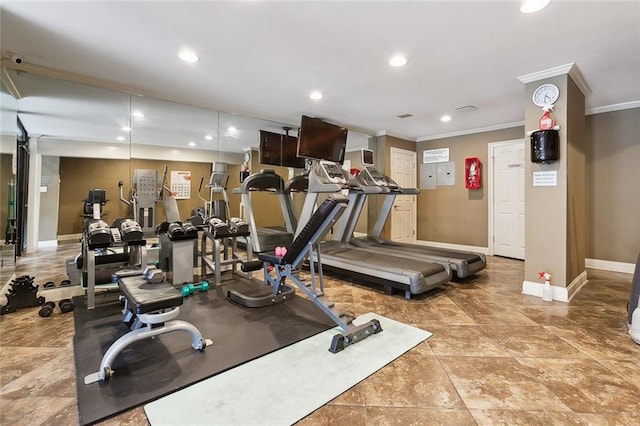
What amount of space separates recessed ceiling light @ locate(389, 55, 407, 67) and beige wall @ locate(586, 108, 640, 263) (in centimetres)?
391

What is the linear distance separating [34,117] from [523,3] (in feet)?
16.8

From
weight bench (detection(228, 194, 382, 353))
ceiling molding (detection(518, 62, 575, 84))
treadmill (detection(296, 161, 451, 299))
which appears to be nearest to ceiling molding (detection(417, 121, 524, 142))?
ceiling molding (detection(518, 62, 575, 84))

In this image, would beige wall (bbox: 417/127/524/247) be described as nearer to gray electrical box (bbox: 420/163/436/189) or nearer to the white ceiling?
gray electrical box (bbox: 420/163/436/189)

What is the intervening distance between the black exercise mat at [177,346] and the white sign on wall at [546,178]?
9.34 feet

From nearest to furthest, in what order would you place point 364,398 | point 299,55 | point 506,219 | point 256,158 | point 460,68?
1. point 364,398
2. point 299,55
3. point 460,68
4. point 256,158
5. point 506,219

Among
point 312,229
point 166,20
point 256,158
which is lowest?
point 312,229

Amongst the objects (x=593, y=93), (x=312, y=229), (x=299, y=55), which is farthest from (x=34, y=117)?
(x=593, y=93)

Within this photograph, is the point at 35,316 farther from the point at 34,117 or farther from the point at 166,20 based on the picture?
the point at 166,20

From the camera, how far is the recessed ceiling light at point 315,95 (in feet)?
13.4

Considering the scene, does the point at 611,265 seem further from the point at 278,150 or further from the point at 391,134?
the point at 278,150

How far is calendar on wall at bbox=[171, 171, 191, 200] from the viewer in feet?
14.5

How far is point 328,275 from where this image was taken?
4.47 metres

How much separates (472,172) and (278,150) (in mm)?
3898

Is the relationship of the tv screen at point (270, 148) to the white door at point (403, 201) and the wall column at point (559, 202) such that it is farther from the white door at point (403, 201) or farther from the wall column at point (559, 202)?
the wall column at point (559, 202)
